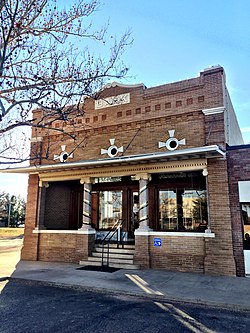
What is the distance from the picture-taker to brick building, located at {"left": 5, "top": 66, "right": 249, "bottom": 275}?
361 inches

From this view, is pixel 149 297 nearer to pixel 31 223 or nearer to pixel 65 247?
pixel 65 247

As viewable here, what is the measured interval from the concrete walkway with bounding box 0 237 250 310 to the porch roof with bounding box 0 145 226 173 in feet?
12.3

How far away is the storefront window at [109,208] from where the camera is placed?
12680 millimetres

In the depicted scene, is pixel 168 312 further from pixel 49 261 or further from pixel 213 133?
pixel 49 261

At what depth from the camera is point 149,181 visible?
11.6 meters

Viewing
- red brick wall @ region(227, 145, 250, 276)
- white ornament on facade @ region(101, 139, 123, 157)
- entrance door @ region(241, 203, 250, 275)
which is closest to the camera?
entrance door @ region(241, 203, 250, 275)

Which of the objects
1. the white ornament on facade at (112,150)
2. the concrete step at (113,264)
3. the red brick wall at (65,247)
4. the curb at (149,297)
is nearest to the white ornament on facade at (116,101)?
the white ornament on facade at (112,150)

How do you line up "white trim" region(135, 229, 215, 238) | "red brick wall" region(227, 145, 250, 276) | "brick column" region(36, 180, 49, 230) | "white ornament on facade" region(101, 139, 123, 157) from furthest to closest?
"brick column" region(36, 180, 49, 230)
"white ornament on facade" region(101, 139, 123, 157)
"white trim" region(135, 229, 215, 238)
"red brick wall" region(227, 145, 250, 276)

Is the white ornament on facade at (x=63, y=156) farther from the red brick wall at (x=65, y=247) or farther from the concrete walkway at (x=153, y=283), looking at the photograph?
the concrete walkway at (x=153, y=283)

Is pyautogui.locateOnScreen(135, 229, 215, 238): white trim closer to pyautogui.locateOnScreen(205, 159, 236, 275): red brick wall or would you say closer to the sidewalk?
pyautogui.locateOnScreen(205, 159, 236, 275): red brick wall

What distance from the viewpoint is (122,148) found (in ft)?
37.1

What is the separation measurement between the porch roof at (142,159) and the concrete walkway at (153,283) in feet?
12.3

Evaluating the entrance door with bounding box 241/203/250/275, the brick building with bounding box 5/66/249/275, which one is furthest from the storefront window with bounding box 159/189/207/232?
the entrance door with bounding box 241/203/250/275

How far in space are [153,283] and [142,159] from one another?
4.00 metres
